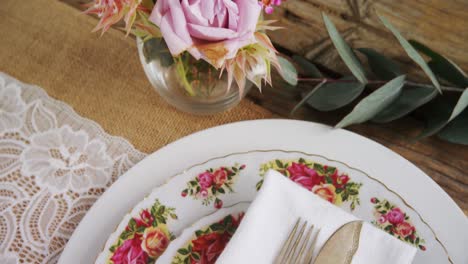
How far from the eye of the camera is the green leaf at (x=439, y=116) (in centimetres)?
62

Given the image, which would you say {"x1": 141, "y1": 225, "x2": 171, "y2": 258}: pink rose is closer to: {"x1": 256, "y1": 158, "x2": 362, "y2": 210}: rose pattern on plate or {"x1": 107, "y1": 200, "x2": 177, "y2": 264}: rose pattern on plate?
{"x1": 107, "y1": 200, "x2": 177, "y2": 264}: rose pattern on plate

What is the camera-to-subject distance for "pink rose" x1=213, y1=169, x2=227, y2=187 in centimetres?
63

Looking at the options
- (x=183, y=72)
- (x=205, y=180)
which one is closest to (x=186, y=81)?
(x=183, y=72)

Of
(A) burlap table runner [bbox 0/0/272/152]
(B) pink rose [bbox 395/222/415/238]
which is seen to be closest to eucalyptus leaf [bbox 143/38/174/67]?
(A) burlap table runner [bbox 0/0/272/152]

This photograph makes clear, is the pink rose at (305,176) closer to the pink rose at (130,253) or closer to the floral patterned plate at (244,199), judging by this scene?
the floral patterned plate at (244,199)

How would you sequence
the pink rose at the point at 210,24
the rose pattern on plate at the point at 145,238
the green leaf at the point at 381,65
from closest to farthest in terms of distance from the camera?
the pink rose at the point at 210,24
the rose pattern on plate at the point at 145,238
the green leaf at the point at 381,65

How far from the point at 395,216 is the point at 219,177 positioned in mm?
203

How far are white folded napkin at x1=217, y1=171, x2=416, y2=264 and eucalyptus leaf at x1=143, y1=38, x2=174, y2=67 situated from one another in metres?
0.18

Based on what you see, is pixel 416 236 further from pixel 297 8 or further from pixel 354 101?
pixel 297 8

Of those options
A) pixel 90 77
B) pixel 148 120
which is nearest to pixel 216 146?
pixel 148 120

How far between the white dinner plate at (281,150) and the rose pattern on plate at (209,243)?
0.08 m

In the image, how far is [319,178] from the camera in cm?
63

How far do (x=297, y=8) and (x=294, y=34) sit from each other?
42 mm

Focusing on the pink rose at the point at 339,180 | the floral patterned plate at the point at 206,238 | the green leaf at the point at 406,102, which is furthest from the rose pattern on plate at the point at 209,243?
the green leaf at the point at 406,102
